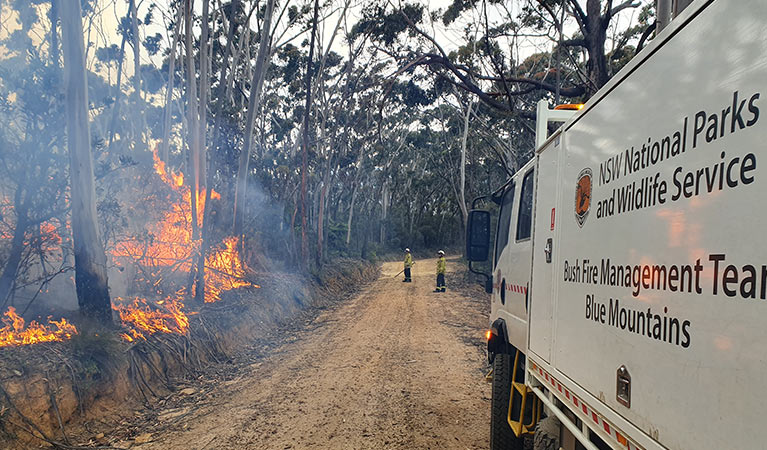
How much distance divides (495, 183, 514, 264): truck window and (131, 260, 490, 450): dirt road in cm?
208

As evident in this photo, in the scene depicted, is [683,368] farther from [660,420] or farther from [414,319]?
[414,319]

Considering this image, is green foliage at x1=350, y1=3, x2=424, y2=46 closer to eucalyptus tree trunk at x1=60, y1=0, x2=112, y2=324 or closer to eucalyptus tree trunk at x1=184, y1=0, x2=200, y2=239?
eucalyptus tree trunk at x1=184, y1=0, x2=200, y2=239

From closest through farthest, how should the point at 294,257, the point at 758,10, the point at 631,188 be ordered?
the point at 758,10 → the point at 631,188 → the point at 294,257

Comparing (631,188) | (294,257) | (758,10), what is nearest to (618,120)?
(631,188)

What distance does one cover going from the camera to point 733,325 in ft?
4.89

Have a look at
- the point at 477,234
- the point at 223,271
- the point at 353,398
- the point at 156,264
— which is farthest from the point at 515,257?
the point at 223,271

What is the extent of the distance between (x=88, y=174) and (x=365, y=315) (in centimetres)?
880

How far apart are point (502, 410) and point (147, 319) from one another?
6.43m

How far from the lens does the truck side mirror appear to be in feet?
17.4

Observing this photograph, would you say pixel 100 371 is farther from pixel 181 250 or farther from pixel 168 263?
pixel 181 250

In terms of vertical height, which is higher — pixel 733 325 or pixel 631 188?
pixel 631 188

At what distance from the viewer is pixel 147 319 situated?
28.4 feet

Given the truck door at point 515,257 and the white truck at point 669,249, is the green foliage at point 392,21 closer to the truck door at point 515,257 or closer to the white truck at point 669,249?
the truck door at point 515,257

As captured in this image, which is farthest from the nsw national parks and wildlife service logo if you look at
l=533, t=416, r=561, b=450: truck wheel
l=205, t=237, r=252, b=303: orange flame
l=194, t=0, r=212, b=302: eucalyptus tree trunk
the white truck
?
l=205, t=237, r=252, b=303: orange flame
